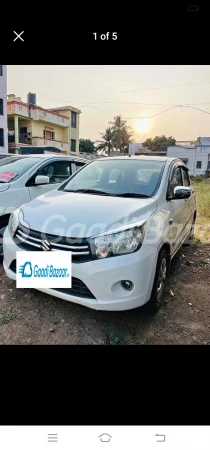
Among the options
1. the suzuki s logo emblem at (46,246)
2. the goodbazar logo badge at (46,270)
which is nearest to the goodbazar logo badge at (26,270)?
the goodbazar logo badge at (46,270)

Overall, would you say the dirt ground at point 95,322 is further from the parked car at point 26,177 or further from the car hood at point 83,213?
the parked car at point 26,177

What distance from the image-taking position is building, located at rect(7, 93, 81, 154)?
1970 cm

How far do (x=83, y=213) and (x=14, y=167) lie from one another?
85.9 inches

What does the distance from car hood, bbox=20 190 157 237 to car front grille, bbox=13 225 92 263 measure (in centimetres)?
4

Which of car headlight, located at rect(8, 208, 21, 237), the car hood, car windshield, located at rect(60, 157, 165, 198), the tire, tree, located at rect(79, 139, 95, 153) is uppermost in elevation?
tree, located at rect(79, 139, 95, 153)

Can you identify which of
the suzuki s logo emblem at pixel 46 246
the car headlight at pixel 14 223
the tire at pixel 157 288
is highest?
the car headlight at pixel 14 223

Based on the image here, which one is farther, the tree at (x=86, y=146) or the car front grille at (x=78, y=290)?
the tree at (x=86, y=146)

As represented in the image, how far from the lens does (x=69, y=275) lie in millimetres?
1751

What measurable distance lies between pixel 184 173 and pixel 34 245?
265 centimetres

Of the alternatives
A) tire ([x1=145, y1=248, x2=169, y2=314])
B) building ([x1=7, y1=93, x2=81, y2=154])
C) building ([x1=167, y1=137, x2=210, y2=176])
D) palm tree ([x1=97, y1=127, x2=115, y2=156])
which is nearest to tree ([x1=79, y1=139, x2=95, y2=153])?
palm tree ([x1=97, y1=127, x2=115, y2=156])

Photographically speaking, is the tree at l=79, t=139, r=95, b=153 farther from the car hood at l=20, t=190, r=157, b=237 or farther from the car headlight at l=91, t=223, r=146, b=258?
the car headlight at l=91, t=223, r=146, b=258

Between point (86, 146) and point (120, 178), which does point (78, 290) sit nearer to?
point (120, 178)

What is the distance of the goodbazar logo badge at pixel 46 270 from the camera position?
1672 millimetres
